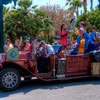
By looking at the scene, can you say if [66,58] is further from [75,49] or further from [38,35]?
[38,35]

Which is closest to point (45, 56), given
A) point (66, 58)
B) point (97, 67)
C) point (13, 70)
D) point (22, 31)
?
point (66, 58)

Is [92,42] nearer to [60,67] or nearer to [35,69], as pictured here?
[60,67]

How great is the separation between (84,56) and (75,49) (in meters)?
0.57

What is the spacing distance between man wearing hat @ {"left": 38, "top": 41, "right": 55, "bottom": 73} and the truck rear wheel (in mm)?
1007

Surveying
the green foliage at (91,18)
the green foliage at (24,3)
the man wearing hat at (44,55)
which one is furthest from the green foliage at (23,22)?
the man wearing hat at (44,55)

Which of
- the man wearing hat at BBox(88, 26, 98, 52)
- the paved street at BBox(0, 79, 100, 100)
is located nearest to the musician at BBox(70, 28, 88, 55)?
the man wearing hat at BBox(88, 26, 98, 52)

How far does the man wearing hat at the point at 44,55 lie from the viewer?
630 cm

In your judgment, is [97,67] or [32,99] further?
[97,67]

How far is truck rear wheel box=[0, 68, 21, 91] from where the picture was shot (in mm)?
5426

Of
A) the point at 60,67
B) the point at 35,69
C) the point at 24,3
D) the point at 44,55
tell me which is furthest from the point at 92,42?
the point at 24,3

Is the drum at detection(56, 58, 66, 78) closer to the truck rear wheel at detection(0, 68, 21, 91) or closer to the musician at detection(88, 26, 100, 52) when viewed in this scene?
the truck rear wheel at detection(0, 68, 21, 91)

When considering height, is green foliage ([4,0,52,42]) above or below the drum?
above

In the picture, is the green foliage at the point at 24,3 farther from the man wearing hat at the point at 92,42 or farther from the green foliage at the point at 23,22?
the man wearing hat at the point at 92,42

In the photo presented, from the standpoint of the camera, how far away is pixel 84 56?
6.91 meters
